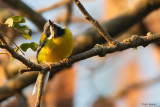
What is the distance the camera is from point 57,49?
2695mm

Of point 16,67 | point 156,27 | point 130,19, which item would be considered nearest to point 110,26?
point 130,19

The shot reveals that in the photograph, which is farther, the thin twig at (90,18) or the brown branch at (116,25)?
the brown branch at (116,25)

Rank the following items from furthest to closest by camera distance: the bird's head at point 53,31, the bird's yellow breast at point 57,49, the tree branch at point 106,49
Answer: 1. the bird's head at point 53,31
2. the bird's yellow breast at point 57,49
3. the tree branch at point 106,49

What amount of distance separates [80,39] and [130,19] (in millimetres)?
670

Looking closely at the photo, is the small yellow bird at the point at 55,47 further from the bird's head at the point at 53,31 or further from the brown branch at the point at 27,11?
the brown branch at the point at 27,11

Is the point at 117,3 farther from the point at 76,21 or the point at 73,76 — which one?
the point at 73,76

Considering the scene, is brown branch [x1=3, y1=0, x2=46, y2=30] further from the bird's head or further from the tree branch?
the tree branch

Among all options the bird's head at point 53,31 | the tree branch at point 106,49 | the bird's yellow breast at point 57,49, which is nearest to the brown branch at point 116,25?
the bird's head at point 53,31

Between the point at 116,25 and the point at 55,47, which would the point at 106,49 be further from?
the point at 116,25

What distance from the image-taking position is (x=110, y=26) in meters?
3.65

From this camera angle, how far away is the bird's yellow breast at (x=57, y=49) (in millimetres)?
2691

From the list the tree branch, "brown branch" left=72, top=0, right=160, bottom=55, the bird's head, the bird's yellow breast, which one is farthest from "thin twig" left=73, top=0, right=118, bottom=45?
"brown branch" left=72, top=0, right=160, bottom=55

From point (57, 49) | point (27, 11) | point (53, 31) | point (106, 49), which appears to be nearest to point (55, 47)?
point (57, 49)

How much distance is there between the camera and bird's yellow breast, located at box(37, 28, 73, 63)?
269cm
